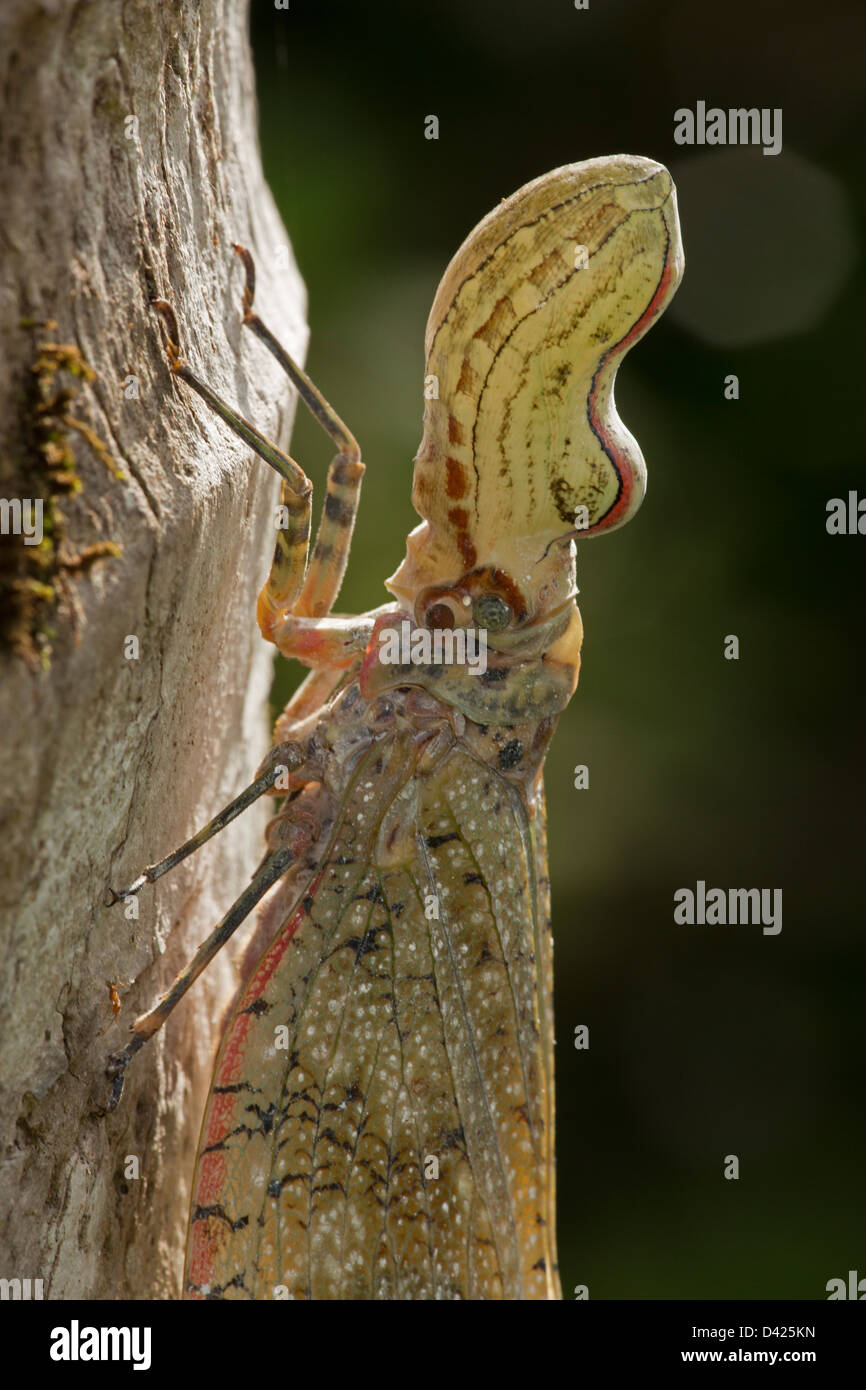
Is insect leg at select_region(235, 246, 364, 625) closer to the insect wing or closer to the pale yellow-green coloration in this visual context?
the pale yellow-green coloration

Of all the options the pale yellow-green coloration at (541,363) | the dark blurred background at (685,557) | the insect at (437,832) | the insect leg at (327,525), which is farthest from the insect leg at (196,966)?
the dark blurred background at (685,557)

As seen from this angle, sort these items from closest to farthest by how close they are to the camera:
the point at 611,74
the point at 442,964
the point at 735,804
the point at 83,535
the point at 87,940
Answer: the point at 83,535
the point at 87,940
the point at 442,964
the point at 611,74
the point at 735,804

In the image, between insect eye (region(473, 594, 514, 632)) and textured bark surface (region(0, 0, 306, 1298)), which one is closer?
textured bark surface (region(0, 0, 306, 1298))

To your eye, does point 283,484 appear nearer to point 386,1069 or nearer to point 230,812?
point 230,812

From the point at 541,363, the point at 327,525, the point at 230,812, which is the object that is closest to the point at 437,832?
the point at 230,812

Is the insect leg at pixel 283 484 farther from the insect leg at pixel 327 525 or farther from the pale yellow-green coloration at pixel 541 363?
the pale yellow-green coloration at pixel 541 363

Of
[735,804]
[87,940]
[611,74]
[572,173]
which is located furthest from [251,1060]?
[611,74]

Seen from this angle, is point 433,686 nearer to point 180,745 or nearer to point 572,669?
point 572,669

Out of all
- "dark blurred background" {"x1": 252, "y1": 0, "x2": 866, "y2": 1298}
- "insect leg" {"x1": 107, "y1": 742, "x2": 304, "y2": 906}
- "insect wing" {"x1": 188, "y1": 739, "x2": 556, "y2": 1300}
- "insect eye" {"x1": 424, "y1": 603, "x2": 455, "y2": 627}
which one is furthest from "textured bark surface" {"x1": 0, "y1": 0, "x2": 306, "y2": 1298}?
"dark blurred background" {"x1": 252, "y1": 0, "x2": 866, "y2": 1298}
